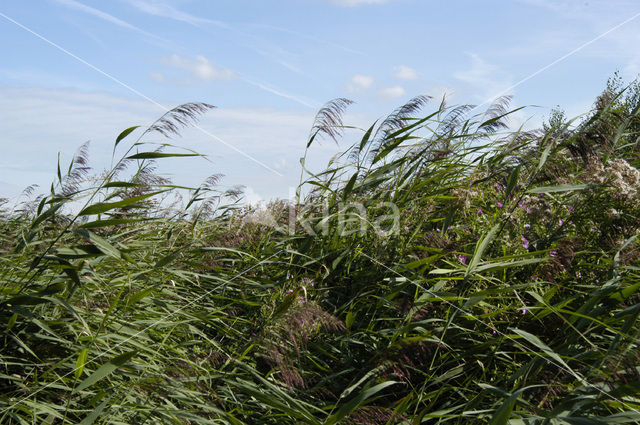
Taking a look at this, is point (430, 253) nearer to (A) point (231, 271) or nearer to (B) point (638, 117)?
(A) point (231, 271)

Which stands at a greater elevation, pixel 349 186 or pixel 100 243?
pixel 349 186

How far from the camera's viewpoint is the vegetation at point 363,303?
84.8 inches

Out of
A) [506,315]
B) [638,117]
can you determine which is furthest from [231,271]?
[638,117]


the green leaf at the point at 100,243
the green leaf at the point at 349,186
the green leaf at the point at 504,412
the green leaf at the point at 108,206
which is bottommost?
the green leaf at the point at 504,412

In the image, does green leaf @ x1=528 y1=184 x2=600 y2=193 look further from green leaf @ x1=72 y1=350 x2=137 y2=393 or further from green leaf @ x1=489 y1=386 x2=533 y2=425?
green leaf @ x1=72 y1=350 x2=137 y2=393

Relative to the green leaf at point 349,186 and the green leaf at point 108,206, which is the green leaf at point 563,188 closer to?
the green leaf at point 349,186

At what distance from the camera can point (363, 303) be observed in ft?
9.41

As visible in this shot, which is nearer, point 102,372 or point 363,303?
point 102,372

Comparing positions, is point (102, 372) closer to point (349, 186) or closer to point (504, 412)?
point (504, 412)

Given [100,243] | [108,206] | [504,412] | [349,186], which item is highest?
[349,186]

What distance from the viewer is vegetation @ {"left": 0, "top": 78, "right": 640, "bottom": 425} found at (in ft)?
7.07

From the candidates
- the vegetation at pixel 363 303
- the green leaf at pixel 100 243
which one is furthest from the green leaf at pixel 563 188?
the green leaf at pixel 100 243

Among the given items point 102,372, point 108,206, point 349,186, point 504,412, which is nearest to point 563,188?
point 349,186

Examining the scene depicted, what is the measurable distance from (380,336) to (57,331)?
1481mm
